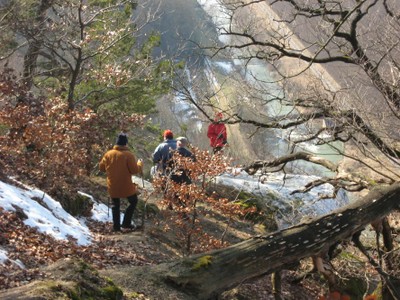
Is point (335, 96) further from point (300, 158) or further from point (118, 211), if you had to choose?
point (118, 211)

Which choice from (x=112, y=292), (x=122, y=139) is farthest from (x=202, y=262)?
(x=122, y=139)

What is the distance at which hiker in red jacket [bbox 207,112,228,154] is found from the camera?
11.1 m

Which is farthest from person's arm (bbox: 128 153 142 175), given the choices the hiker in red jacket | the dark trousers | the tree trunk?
the tree trunk

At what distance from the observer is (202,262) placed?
494 cm

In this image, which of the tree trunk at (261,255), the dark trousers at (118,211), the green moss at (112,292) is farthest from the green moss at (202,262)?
the dark trousers at (118,211)

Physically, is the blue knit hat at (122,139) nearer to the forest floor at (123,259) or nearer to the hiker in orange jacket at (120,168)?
the hiker in orange jacket at (120,168)

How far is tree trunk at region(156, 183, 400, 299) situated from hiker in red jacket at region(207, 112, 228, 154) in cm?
482

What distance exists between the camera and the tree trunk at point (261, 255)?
15.9ft

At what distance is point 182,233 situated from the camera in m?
8.59

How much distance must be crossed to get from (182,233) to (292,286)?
2339 millimetres

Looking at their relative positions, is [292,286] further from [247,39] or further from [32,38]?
[32,38]

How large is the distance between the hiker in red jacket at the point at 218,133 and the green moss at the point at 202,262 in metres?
5.89

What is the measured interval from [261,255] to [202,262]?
0.75 m

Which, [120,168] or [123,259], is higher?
[120,168]
